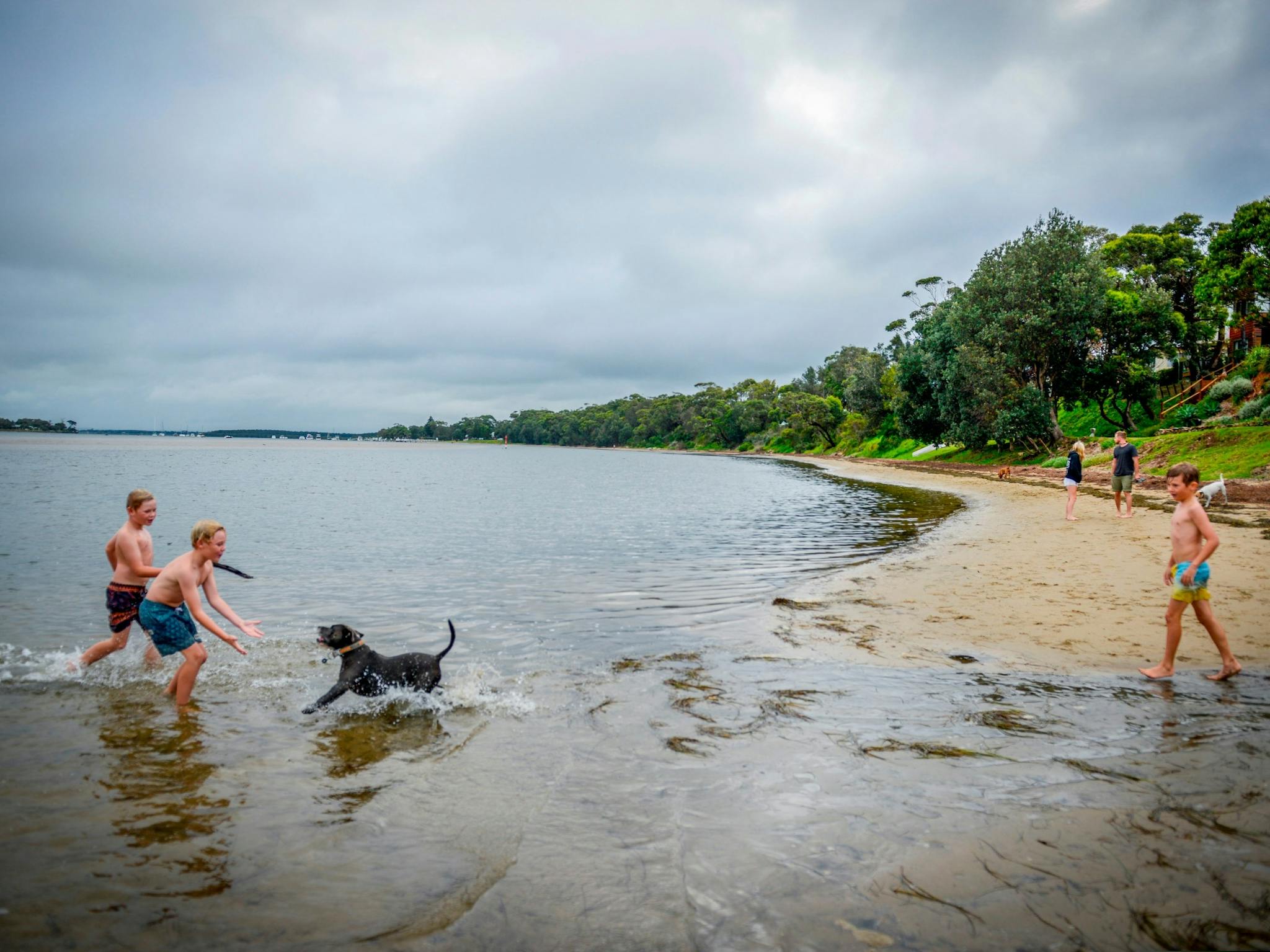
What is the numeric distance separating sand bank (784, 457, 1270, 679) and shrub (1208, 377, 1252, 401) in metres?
27.5

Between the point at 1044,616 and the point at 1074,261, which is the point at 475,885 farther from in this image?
the point at 1074,261

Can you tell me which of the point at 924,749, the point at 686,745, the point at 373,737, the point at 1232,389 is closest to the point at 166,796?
the point at 373,737

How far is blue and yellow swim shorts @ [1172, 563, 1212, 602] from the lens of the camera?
6.95 m

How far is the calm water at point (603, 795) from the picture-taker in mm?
3713

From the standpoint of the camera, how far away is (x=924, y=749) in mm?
5676

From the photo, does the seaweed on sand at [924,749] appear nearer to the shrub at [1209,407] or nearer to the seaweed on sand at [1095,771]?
the seaweed on sand at [1095,771]

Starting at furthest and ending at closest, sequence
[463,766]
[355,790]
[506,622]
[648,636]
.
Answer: [506,622], [648,636], [463,766], [355,790]

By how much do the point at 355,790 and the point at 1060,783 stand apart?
553 centimetres

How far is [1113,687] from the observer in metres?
6.95

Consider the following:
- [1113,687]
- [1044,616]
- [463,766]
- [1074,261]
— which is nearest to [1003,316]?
[1074,261]

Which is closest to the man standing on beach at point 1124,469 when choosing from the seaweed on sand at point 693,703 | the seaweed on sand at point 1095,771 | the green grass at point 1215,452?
the green grass at point 1215,452

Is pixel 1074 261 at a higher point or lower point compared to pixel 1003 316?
higher

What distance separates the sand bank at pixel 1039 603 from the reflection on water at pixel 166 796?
6964 millimetres

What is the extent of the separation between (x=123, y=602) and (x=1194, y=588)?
1224cm
